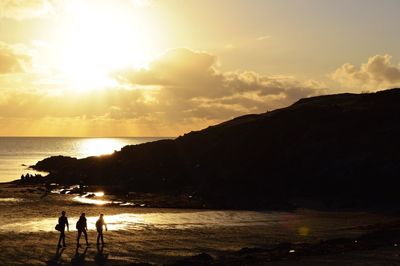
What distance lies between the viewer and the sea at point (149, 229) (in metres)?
32.3

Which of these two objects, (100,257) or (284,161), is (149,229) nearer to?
(100,257)

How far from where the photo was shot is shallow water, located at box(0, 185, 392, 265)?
108ft

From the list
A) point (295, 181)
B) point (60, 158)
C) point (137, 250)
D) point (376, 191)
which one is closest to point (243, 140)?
point (295, 181)

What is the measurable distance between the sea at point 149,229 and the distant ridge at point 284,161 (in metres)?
8.57

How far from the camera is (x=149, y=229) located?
4288 cm

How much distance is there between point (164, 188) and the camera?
7581 cm

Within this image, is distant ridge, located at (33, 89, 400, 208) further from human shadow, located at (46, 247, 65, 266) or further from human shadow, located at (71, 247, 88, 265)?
human shadow, located at (71, 247, 88, 265)

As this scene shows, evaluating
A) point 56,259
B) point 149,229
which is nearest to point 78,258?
point 56,259

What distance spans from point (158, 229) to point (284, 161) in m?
36.5

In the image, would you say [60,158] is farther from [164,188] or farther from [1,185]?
[164,188]

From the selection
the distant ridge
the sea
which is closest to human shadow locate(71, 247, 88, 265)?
the sea

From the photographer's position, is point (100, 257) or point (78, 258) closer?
point (78, 258)

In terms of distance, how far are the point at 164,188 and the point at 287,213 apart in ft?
79.6

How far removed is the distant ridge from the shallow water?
30.3 feet
